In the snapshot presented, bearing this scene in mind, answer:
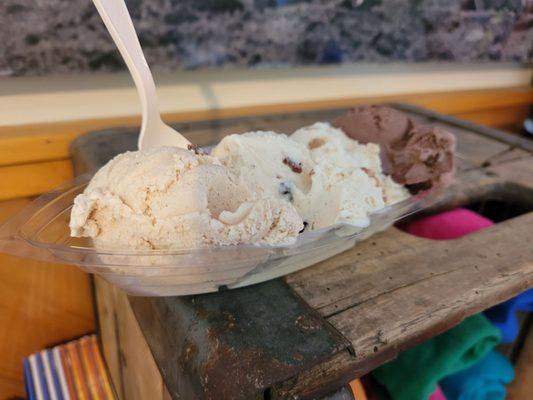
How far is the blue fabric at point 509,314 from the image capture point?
693 millimetres

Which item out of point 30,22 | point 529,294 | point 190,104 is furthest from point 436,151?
point 30,22

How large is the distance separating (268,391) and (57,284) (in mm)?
733

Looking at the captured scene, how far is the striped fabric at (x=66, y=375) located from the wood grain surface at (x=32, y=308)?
0.18 ft

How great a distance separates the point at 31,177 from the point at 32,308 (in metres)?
Answer: 0.30

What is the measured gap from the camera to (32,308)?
0.93m

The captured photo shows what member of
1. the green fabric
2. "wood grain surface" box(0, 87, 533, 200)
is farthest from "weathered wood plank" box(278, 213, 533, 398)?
"wood grain surface" box(0, 87, 533, 200)

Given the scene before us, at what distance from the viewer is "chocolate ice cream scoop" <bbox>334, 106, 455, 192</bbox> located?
25.8 inches

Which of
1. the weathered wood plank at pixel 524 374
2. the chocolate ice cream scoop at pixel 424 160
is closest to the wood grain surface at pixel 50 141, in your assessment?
the chocolate ice cream scoop at pixel 424 160

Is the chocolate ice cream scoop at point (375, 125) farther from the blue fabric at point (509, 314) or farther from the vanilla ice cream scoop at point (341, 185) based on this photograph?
the blue fabric at point (509, 314)

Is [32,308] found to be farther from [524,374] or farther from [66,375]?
[524,374]

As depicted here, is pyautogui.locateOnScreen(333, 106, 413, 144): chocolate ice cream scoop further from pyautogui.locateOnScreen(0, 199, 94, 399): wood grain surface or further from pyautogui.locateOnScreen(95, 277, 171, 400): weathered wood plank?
pyautogui.locateOnScreen(0, 199, 94, 399): wood grain surface

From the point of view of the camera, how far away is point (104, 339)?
902 mm

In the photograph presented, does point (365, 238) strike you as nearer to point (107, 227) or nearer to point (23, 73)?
point (107, 227)

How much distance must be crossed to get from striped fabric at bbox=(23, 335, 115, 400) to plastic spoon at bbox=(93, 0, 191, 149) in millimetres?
541
